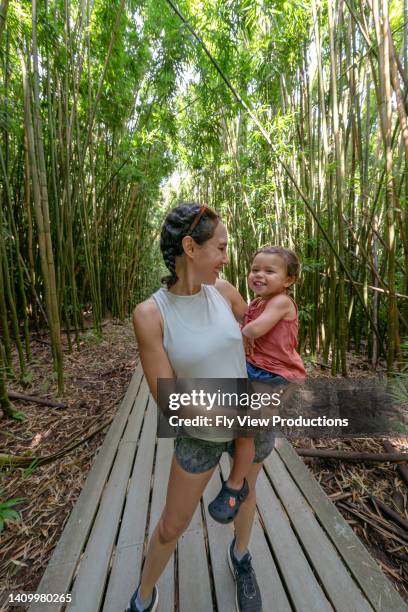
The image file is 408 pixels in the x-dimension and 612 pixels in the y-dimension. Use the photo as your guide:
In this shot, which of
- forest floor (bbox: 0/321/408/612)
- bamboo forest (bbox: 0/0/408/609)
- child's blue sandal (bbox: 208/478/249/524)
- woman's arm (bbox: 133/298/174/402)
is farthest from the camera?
bamboo forest (bbox: 0/0/408/609)

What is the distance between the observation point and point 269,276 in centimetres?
90

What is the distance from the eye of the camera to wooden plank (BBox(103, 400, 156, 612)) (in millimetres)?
968

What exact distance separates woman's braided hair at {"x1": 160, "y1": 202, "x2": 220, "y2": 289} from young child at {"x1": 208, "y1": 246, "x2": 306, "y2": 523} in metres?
0.25

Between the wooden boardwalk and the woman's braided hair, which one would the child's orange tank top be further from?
the wooden boardwalk

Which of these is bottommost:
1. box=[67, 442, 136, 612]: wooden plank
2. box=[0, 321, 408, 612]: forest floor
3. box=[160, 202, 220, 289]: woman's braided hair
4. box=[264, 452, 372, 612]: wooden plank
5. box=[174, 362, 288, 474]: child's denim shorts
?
box=[0, 321, 408, 612]: forest floor

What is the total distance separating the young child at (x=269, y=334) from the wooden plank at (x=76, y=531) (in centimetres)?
63

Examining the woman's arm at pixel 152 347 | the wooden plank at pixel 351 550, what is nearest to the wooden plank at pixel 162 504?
the wooden plank at pixel 351 550

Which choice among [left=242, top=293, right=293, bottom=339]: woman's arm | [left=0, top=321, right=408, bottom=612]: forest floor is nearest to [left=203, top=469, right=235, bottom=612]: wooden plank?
[left=0, top=321, right=408, bottom=612]: forest floor

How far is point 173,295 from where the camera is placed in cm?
77

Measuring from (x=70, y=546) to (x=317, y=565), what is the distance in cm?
88

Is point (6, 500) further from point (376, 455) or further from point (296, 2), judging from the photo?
point (296, 2)

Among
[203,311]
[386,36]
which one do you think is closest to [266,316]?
[203,311]

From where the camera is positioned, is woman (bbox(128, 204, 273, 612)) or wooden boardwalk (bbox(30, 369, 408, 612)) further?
wooden boardwalk (bbox(30, 369, 408, 612))

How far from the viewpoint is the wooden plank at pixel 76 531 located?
98 cm
